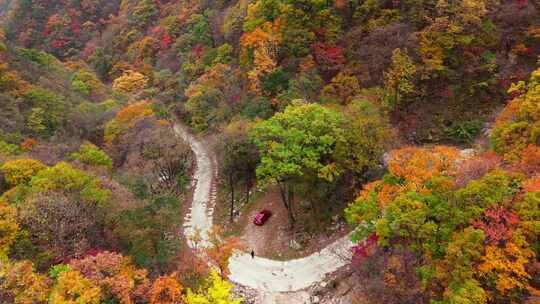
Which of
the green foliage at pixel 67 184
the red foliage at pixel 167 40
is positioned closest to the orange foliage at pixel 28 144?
the green foliage at pixel 67 184

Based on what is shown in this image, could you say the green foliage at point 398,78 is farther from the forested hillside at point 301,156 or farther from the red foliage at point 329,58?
the red foliage at point 329,58

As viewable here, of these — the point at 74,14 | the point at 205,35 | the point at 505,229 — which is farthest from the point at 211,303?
the point at 74,14

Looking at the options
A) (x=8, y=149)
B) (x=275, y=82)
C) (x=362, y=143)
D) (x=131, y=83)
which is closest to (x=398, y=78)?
(x=362, y=143)

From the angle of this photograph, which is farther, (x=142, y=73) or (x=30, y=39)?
(x=30, y=39)

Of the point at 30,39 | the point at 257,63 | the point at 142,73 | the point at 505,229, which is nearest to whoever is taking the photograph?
the point at 505,229

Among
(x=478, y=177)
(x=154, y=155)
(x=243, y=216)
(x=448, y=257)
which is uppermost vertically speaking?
(x=478, y=177)

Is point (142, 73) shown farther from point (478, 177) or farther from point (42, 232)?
point (478, 177)

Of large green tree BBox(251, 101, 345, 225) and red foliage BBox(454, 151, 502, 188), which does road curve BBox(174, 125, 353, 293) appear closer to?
large green tree BBox(251, 101, 345, 225)
